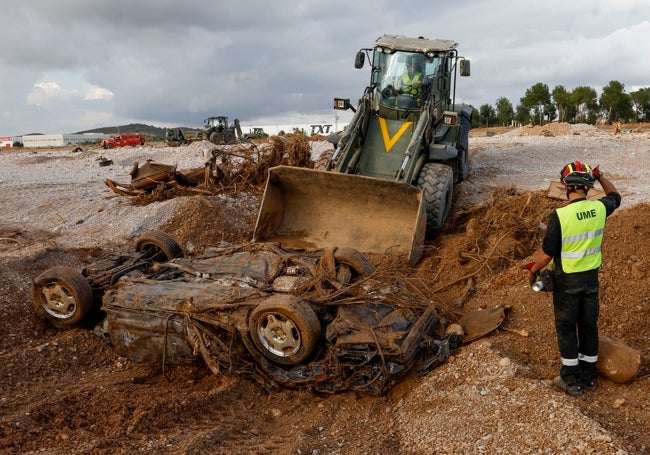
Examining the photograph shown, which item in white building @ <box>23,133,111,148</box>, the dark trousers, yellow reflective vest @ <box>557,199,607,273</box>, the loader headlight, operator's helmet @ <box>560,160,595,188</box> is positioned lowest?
the dark trousers

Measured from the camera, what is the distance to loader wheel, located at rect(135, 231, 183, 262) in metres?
6.68

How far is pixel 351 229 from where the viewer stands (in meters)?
7.89

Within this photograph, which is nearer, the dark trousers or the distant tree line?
the dark trousers

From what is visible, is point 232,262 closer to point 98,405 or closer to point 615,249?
point 98,405

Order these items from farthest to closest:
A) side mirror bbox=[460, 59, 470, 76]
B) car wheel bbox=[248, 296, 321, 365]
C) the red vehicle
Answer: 1. the red vehicle
2. side mirror bbox=[460, 59, 470, 76]
3. car wheel bbox=[248, 296, 321, 365]

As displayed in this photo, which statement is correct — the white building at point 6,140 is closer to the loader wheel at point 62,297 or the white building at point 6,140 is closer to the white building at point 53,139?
the white building at point 53,139

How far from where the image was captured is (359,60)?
31.7ft

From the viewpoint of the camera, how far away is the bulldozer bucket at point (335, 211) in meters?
7.61

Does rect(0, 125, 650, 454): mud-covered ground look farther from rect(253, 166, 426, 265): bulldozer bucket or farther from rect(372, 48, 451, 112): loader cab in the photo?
rect(372, 48, 451, 112): loader cab

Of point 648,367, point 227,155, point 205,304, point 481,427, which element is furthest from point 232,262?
point 227,155

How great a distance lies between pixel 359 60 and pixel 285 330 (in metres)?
6.15

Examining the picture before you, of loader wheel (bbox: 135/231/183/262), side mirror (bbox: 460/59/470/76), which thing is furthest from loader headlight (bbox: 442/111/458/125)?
loader wheel (bbox: 135/231/183/262)

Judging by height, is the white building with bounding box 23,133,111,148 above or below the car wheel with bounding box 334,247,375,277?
above

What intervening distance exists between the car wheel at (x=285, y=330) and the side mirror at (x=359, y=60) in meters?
5.94
